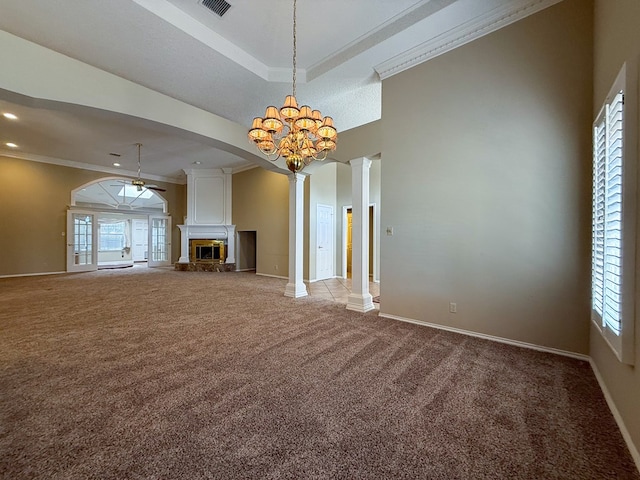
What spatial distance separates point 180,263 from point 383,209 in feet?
26.8

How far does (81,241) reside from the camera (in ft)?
28.6

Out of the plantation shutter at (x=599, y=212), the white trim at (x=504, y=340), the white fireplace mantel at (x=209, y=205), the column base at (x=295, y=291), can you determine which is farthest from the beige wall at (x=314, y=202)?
the plantation shutter at (x=599, y=212)

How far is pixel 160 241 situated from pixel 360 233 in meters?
9.76

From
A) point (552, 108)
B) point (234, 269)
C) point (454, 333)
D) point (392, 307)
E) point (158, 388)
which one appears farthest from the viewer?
point (234, 269)

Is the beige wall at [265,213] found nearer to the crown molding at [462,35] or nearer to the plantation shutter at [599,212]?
the crown molding at [462,35]

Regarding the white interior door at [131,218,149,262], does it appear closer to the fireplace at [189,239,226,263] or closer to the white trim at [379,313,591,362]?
the fireplace at [189,239,226,263]

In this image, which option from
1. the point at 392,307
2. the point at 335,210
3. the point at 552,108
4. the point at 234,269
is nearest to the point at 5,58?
the point at 392,307

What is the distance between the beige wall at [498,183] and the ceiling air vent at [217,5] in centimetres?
222

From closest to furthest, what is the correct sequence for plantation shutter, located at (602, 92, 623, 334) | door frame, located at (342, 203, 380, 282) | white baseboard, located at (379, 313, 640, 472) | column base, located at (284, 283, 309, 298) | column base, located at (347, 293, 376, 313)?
white baseboard, located at (379, 313, 640, 472)
plantation shutter, located at (602, 92, 623, 334)
column base, located at (347, 293, 376, 313)
column base, located at (284, 283, 309, 298)
door frame, located at (342, 203, 380, 282)

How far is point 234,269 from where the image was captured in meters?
9.26

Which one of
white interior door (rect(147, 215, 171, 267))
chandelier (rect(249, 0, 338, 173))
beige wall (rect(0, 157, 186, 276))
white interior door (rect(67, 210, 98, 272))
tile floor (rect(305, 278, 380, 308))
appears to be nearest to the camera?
chandelier (rect(249, 0, 338, 173))

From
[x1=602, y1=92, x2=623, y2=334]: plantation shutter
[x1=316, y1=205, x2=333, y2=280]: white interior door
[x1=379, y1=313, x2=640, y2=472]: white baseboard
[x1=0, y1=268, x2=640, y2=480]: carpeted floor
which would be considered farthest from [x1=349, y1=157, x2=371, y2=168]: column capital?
[x1=316, y1=205, x2=333, y2=280]: white interior door

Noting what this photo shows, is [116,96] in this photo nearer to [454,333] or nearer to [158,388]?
[158,388]

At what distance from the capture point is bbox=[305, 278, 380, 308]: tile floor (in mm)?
5371
